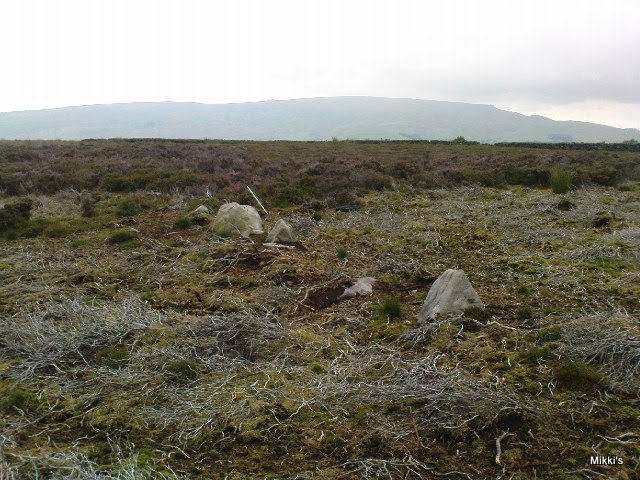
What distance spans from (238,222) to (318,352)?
677cm

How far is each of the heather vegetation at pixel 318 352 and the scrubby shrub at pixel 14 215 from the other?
69mm

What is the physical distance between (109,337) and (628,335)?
619 cm

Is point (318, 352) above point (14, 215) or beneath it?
beneath

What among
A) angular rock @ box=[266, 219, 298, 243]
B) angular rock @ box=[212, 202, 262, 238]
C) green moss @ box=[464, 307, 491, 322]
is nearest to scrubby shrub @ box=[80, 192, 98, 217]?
angular rock @ box=[212, 202, 262, 238]

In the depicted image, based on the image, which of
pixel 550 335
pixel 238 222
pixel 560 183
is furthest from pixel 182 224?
pixel 560 183

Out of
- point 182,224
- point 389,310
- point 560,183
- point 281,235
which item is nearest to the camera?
point 389,310

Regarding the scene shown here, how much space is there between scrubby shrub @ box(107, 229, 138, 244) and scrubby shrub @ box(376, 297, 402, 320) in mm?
7493

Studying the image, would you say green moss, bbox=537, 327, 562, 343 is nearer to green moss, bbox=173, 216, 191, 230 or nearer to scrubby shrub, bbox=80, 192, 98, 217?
green moss, bbox=173, 216, 191, 230

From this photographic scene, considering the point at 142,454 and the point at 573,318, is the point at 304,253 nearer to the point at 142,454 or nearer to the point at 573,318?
the point at 573,318

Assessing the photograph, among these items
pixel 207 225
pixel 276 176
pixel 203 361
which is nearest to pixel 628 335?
pixel 203 361

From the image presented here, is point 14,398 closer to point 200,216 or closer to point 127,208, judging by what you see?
point 200,216

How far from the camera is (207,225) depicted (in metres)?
12.7

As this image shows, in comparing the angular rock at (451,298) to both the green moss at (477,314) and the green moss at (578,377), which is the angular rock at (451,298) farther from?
the green moss at (578,377)

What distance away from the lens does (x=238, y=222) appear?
11719 mm
